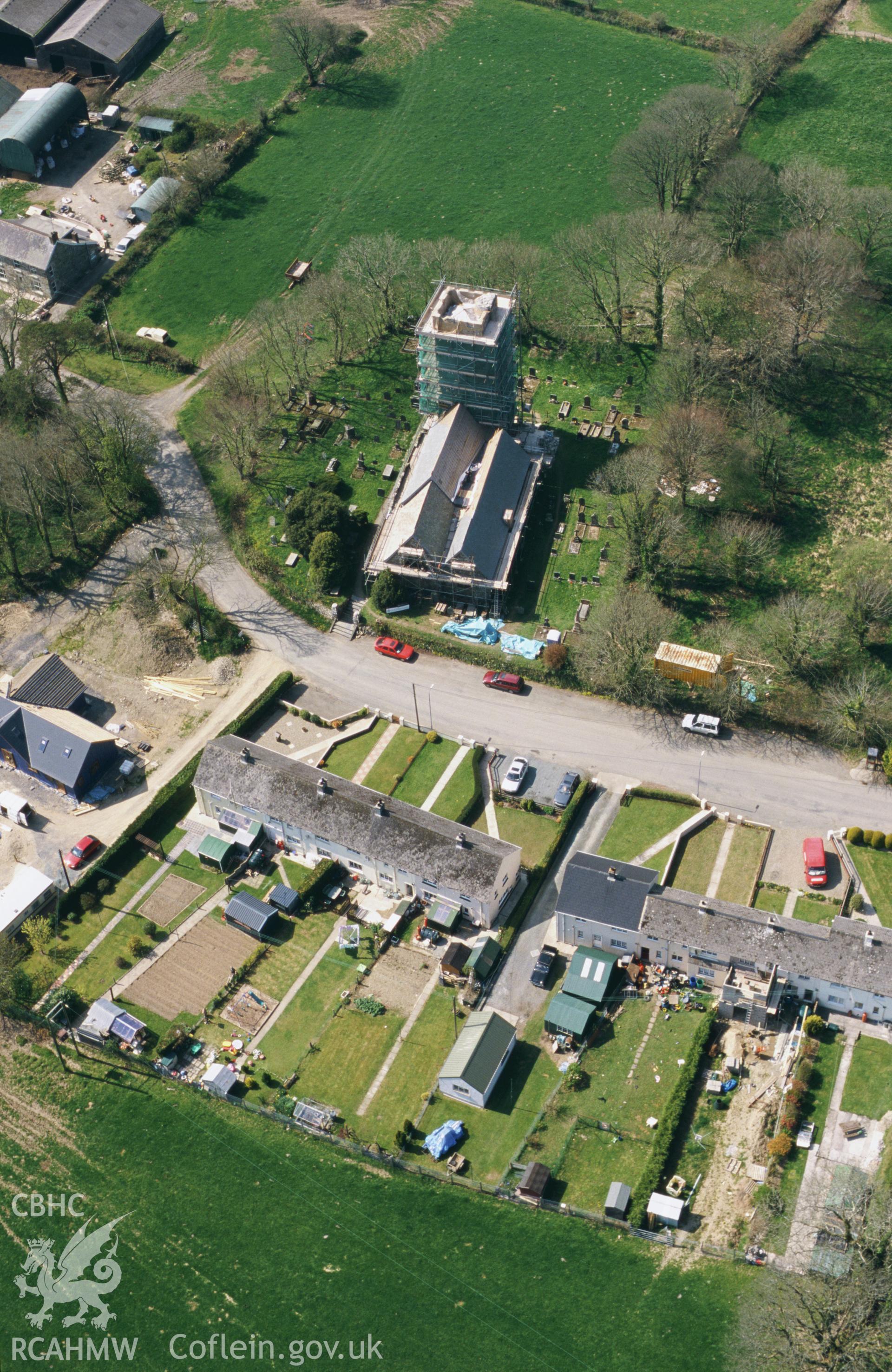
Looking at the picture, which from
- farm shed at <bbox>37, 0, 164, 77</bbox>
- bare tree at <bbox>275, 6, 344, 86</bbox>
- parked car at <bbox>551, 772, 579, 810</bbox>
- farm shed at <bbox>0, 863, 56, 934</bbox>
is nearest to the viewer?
farm shed at <bbox>0, 863, 56, 934</bbox>

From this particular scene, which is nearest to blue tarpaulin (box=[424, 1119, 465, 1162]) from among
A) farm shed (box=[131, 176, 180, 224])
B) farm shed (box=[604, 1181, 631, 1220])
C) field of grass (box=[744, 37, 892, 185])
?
farm shed (box=[604, 1181, 631, 1220])

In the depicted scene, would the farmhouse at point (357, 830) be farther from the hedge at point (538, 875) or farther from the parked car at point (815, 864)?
the parked car at point (815, 864)

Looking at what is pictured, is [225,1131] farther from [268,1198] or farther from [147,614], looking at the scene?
[147,614]

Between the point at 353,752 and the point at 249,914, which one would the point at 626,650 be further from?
the point at 249,914

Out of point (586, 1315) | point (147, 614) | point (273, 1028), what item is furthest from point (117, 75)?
point (586, 1315)

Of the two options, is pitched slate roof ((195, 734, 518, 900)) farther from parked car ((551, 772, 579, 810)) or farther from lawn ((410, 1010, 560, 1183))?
lawn ((410, 1010, 560, 1183))

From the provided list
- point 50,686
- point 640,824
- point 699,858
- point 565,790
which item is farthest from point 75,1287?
point 699,858
